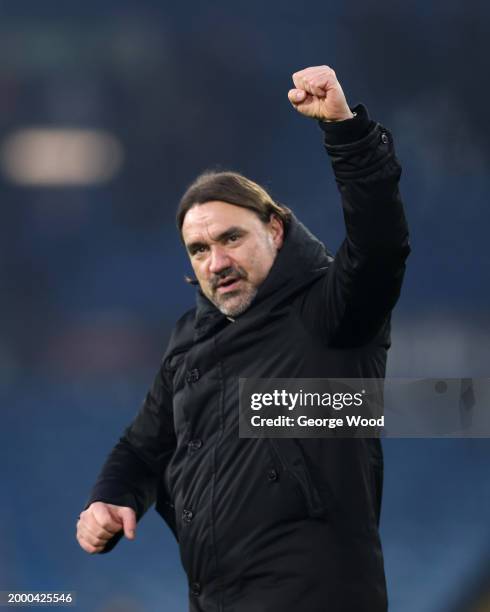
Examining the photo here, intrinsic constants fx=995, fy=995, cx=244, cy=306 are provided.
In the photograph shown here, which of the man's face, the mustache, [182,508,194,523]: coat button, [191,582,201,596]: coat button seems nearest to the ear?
the man's face

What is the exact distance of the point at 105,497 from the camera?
7.13 feet

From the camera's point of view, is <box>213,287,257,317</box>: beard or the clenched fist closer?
the clenched fist

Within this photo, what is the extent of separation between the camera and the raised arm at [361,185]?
5.60ft

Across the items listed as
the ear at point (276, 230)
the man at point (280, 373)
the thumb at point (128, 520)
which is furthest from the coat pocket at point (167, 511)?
the ear at point (276, 230)

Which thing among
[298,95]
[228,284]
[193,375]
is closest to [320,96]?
[298,95]

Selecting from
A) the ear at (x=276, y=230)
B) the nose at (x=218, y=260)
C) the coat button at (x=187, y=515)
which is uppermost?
the ear at (x=276, y=230)

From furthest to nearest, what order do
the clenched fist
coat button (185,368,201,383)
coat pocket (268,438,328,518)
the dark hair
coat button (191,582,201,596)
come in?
the dark hair
coat button (185,368,201,383)
coat button (191,582,201,596)
coat pocket (268,438,328,518)
the clenched fist

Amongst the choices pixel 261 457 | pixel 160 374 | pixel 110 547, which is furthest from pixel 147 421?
pixel 261 457

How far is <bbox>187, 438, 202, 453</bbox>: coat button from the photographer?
201 cm

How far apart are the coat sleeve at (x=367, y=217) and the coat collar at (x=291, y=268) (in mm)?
170

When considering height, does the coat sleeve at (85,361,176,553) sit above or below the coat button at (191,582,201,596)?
above

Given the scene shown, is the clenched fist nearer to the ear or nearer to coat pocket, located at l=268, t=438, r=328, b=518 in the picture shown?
the ear

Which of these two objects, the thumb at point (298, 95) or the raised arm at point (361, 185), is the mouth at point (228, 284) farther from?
the thumb at point (298, 95)

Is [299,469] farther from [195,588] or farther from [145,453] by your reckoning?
[145,453]
